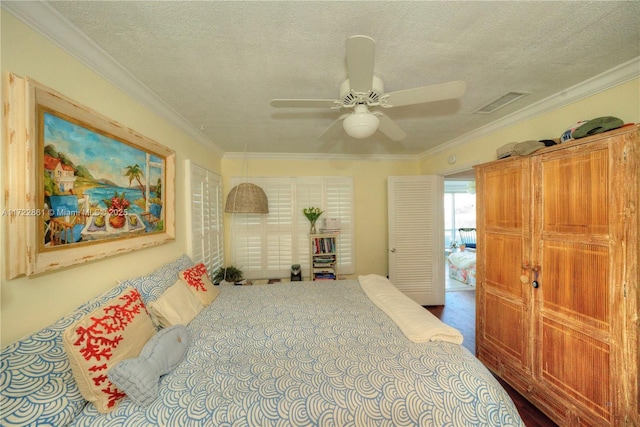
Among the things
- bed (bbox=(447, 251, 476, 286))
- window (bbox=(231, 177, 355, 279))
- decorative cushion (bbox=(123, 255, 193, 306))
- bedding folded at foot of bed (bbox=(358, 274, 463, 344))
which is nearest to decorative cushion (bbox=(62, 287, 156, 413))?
decorative cushion (bbox=(123, 255, 193, 306))

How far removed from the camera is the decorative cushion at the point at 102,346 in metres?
0.93

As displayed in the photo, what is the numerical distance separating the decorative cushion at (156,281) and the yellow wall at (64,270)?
0.11 meters

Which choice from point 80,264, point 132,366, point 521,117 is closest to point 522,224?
point 521,117

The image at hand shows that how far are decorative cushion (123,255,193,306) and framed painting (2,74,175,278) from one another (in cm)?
24

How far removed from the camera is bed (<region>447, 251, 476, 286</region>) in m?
4.62

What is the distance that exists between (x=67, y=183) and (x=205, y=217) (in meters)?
1.75

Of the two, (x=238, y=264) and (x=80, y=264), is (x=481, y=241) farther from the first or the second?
(x=238, y=264)

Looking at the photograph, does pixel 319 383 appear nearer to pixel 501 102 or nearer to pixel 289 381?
pixel 289 381

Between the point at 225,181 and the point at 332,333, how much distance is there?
3036 mm

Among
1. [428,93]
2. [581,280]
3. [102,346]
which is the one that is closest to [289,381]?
[102,346]

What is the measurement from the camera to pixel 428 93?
132 cm

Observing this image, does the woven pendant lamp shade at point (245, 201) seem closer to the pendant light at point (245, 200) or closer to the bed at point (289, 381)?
the pendant light at point (245, 200)

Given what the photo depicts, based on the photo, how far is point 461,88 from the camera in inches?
48.6

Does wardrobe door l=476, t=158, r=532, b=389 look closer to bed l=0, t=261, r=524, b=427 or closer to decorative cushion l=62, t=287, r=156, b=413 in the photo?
bed l=0, t=261, r=524, b=427
